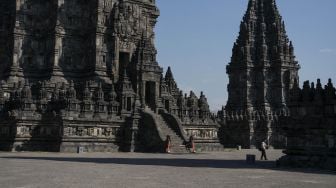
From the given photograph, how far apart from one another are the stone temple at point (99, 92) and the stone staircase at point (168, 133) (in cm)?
13

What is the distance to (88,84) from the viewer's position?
44281 millimetres

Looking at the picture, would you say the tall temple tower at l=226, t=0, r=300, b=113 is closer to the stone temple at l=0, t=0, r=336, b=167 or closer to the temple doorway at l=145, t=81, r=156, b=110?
the stone temple at l=0, t=0, r=336, b=167

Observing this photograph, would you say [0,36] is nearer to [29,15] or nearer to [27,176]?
[29,15]

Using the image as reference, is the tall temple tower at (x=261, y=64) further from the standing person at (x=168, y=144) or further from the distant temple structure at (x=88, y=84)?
the standing person at (x=168, y=144)

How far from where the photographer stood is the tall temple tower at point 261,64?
72.3 metres

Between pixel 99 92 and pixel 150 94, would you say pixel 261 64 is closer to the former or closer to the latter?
pixel 150 94

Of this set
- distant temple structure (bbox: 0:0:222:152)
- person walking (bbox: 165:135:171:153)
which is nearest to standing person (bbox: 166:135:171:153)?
person walking (bbox: 165:135:171:153)

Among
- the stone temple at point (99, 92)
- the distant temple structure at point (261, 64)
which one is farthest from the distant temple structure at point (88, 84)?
the distant temple structure at point (261, 64)

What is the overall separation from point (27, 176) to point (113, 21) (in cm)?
3413

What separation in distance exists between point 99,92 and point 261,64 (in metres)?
38.4

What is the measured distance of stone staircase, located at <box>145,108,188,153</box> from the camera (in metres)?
39.7

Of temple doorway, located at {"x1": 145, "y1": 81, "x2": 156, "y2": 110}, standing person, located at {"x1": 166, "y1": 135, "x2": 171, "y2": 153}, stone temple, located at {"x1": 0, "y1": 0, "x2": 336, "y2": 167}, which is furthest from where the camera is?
temple doorway, located at {"x1": 145, "y1": 81, "x2": 156, "y2": 110}

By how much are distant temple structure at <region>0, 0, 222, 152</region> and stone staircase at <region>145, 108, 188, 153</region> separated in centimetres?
11

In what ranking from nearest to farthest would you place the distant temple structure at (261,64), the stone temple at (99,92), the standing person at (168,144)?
the standing person at (168,144), the stone temple at (99,92), the distant temple structure at (261,64)
